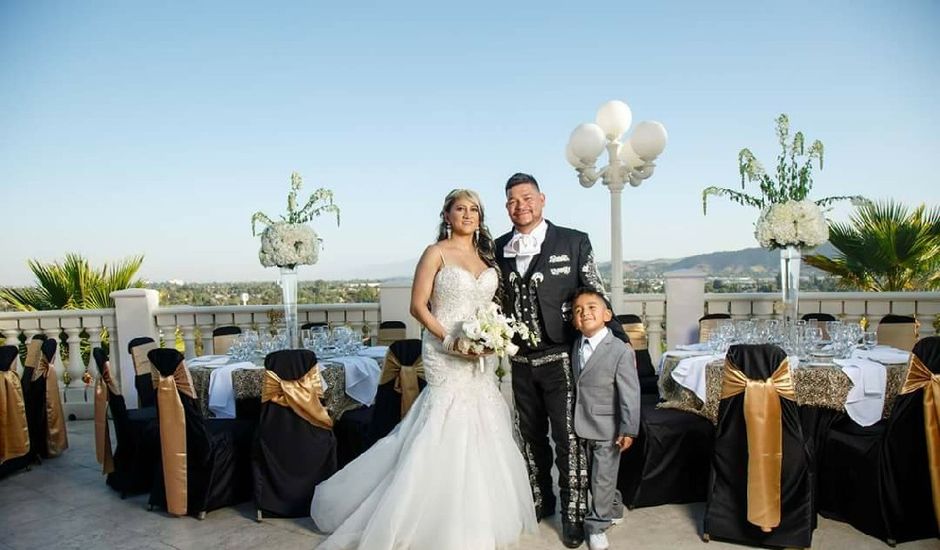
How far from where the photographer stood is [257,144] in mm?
12273

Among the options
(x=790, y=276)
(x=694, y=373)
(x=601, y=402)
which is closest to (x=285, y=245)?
(x=601, y=402)

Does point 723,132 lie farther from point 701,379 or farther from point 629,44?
point 701,379

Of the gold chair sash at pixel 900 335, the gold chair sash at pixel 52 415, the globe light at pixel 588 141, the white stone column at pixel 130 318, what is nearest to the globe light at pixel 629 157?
the globe light at pixel 588 141

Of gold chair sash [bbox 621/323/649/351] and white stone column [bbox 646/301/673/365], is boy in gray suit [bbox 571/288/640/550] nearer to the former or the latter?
gold chair sash [bbox 621/323/649/351]

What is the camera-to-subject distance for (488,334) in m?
3.16

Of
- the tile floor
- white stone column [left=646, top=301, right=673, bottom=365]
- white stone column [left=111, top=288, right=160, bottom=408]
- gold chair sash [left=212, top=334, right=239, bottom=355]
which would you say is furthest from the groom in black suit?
white stone column [left=111, top=288, right=160, bottom=408]

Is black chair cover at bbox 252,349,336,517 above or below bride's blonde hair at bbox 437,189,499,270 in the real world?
below

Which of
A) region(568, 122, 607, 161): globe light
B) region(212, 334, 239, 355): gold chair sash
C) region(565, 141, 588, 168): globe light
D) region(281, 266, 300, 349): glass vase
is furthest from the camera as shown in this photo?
region(565, 141, 588, 168): globe light

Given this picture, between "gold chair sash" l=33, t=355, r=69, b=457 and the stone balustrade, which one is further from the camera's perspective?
the stone balustrade

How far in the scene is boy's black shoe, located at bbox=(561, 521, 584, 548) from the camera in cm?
351

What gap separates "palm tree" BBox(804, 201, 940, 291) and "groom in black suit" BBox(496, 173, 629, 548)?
661 centimetres

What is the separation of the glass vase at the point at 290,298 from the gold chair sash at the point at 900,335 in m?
4.67

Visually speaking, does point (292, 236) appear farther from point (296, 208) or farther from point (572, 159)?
point (572, 159)

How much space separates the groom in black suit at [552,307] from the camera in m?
3.52
